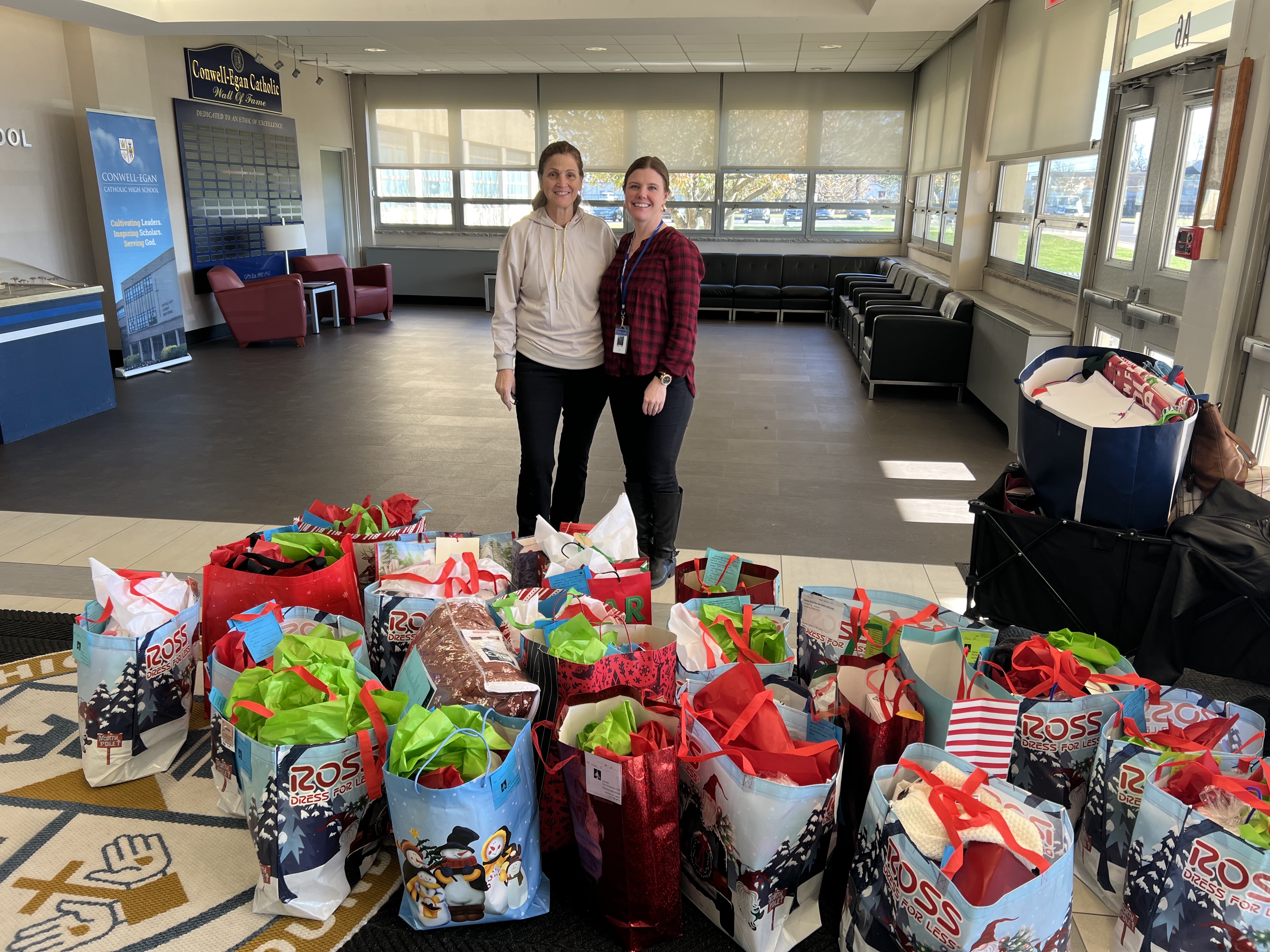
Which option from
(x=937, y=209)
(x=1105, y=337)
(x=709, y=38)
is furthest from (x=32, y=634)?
(x=937, y=209)

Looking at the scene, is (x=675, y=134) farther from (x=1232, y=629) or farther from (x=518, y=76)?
(x=1232, y=629)

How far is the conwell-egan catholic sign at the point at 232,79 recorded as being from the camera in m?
8.98

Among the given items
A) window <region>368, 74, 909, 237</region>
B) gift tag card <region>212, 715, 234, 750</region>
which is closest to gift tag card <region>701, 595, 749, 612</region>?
gift tag card <region>212, 715, 234, 750</region>

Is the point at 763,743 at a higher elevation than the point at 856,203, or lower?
lower

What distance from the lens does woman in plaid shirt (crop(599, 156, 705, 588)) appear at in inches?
113

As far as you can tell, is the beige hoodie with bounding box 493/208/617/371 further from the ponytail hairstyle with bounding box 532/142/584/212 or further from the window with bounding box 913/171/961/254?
the window with bounding box 913/171/961/254

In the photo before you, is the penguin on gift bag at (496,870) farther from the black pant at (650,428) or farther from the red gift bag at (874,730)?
the black pant at (650,428)

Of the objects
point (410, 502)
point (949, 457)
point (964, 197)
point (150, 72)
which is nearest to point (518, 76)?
point (150, 72)

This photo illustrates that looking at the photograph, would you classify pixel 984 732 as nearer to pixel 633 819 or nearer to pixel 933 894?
pixel 933 894

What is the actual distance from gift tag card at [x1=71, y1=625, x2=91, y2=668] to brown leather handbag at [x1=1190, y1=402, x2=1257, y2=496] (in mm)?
2786

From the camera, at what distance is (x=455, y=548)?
2434 millimetres

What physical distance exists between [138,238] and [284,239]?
2501 millimetres

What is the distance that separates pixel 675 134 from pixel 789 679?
37.5 ft

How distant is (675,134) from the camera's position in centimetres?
1213
